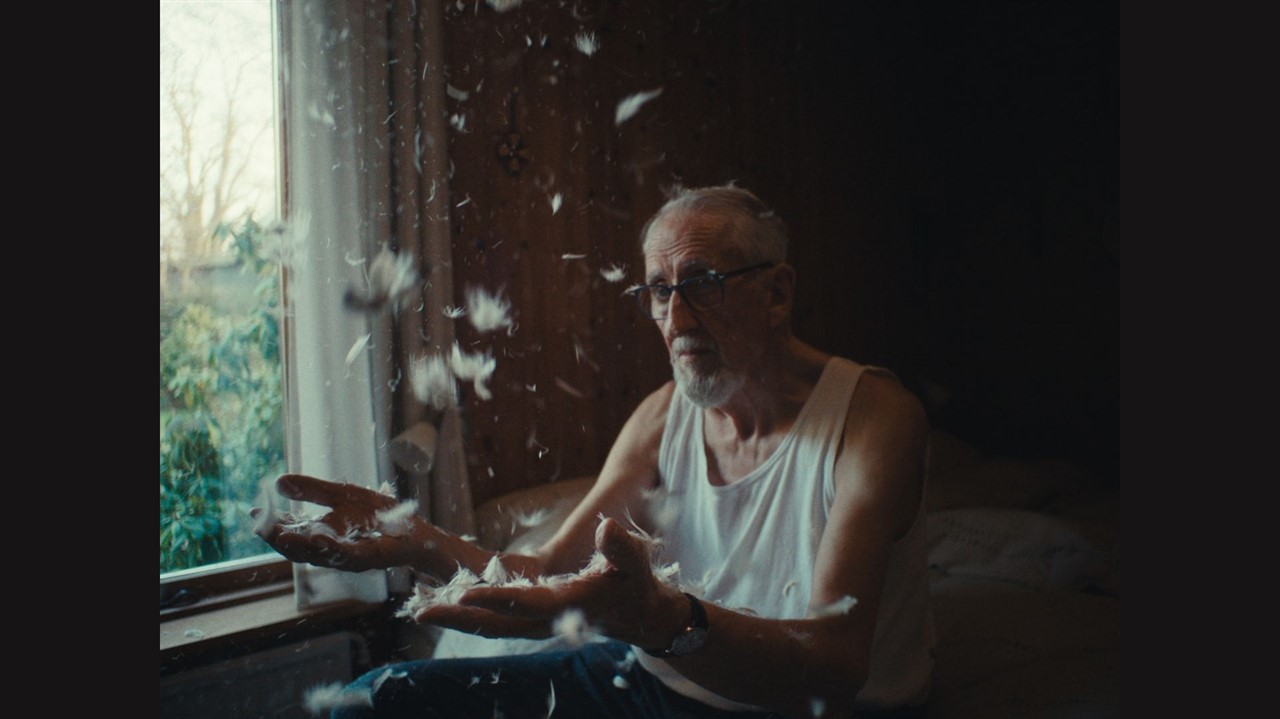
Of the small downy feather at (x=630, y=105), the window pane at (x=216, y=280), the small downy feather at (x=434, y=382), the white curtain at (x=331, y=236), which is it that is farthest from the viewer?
the small downy feather at (x=630, y=105)

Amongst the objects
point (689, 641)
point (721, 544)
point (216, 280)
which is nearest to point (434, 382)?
point (216, 280)

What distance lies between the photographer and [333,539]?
84 cm

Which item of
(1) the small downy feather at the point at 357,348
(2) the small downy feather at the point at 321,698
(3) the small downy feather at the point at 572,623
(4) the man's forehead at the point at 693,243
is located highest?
(4) the man's forehead at the point at 693,243

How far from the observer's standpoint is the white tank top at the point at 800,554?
933 millimetres

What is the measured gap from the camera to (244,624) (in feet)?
3.86

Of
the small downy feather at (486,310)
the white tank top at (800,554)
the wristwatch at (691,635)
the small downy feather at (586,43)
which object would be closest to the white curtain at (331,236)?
the small downy feather at (486,310)

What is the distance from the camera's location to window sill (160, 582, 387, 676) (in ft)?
3.69

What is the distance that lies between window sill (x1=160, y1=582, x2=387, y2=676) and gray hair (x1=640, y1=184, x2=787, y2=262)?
792 millimetres

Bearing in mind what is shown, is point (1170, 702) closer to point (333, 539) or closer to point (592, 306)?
point (333, 539)

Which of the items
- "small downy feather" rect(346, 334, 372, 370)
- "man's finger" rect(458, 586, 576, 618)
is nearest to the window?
"small downy feather" rect(346, 334, 372, 370)

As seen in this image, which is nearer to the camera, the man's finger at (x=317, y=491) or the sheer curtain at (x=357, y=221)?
the man's finger at (x=317, y=491)

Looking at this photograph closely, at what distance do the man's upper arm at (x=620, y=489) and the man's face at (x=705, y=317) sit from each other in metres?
0.16

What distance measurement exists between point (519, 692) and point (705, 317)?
A: 0.52 meters

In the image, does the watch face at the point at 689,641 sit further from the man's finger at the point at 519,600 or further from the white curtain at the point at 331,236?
the white curtain at the point at 331,236
